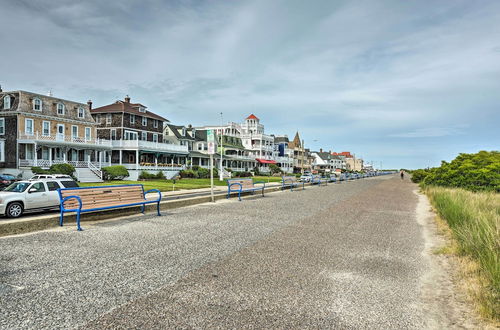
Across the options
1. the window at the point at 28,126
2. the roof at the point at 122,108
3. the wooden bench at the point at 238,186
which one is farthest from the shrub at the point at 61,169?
the wooden bench at the point at 238,186

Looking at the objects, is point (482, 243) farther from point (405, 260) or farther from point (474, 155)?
point (474, 155)

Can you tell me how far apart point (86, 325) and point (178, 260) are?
8.41ft

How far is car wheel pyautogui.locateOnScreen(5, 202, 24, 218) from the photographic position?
10812mm

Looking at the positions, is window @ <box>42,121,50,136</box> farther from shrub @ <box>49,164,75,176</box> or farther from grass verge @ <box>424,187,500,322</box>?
grass verge @ <box>424,187,500,322</box>

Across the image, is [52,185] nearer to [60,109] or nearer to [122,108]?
[60,109]

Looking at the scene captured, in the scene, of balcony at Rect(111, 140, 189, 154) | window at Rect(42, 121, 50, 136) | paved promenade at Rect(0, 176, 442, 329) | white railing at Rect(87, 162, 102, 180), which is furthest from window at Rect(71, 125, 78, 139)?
paved promenade at Rect(0, 176, 442, 329)

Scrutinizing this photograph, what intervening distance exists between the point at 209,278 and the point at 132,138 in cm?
4500

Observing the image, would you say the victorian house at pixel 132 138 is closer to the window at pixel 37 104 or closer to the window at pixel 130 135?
the window at pixel 130 135

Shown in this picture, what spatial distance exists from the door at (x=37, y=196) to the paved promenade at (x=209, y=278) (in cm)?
380

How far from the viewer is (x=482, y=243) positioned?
21.7 ft

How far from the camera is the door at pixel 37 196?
11.5 meters

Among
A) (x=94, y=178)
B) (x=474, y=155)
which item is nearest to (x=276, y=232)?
(x=474, y=155)

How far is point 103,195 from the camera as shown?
32.5 feet

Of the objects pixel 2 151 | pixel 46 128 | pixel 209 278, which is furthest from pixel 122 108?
pixel 209 278
